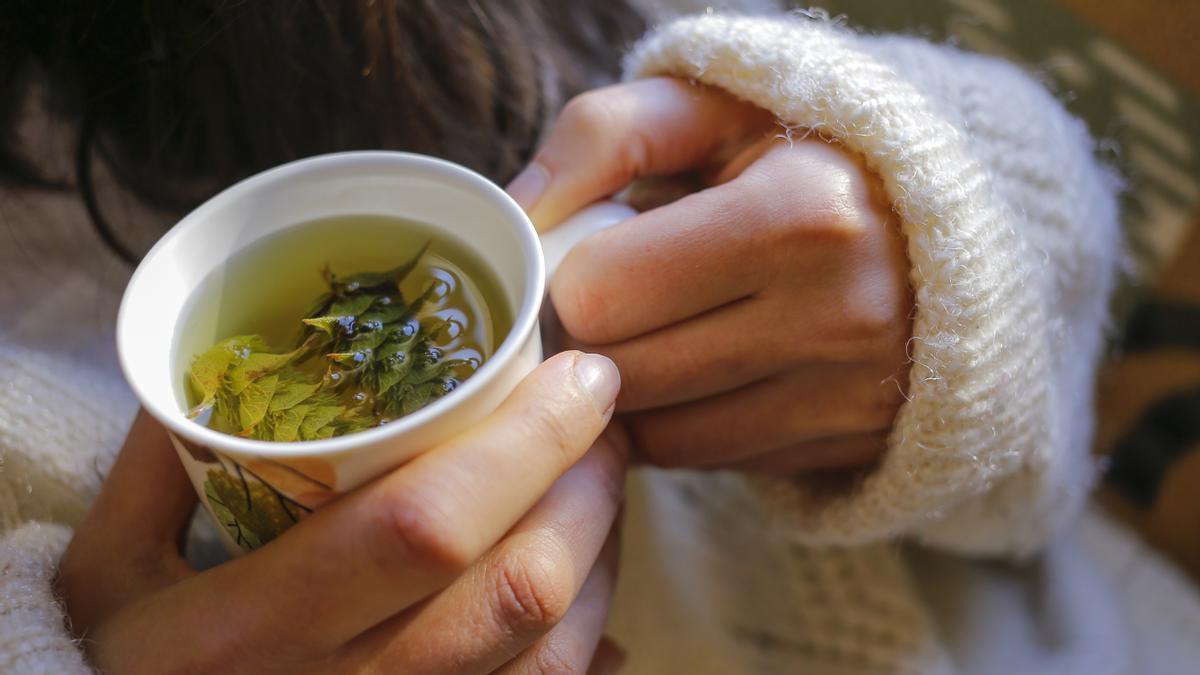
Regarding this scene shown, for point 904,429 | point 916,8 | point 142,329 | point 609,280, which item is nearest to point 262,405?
point 142,329

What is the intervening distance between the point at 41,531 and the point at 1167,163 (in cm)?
114

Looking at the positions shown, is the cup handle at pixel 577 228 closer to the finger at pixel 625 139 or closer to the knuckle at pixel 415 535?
the finger at pixel 625 139

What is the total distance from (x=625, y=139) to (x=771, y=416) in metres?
0.21

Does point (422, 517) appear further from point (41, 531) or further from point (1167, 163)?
point (1167, 163)

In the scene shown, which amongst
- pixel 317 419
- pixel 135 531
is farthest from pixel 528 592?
pixel 135 531

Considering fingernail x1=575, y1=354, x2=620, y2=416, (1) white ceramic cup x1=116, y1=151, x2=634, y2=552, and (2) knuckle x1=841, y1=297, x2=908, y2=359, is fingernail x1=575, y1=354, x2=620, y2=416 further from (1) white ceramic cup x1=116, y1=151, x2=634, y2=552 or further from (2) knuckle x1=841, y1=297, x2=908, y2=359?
(2) knuckle x1=841, y1=297, x2=908, y2=359

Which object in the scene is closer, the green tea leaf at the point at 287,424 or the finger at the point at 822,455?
the green tea leaf at the point at 287,424

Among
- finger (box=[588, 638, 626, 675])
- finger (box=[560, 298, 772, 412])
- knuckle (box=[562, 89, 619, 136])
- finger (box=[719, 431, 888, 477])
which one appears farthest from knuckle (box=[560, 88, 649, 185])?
finger (box=[588, 638, 626, 675])

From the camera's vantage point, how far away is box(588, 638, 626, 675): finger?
630 mm

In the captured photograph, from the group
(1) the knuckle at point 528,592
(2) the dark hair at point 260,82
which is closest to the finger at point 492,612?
(1) the knuckle at point 528,592

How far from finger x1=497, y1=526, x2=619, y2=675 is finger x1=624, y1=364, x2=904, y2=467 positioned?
0.31ft

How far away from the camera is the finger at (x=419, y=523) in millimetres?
426

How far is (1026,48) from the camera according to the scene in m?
1.00

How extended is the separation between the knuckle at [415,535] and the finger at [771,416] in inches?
9.1
